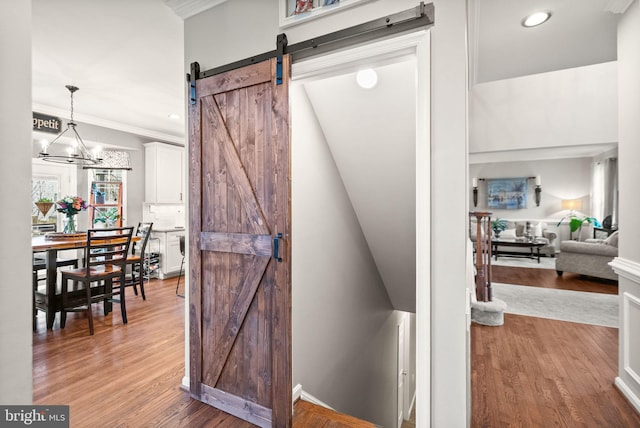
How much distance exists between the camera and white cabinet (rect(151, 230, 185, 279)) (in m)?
5.53

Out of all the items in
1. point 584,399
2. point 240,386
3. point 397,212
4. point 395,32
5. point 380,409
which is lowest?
point 380,409

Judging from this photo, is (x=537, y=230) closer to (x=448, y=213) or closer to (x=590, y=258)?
(x=590, y=258)

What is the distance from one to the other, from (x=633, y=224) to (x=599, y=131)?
4.96m

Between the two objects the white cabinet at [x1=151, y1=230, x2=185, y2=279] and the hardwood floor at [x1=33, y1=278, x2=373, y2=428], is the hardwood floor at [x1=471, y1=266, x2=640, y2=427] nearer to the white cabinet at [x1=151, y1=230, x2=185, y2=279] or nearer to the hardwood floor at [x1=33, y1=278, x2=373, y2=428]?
the hardwood floor at [x1=33, y1=278, x2=373, y2=428]

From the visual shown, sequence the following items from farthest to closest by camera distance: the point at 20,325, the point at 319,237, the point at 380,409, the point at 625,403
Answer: the point at 380,409
the point at 319,237
the point at 625,403
the point at 20,325

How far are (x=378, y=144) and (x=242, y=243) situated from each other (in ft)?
4.65

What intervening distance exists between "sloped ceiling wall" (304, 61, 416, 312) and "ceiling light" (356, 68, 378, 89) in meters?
0.03

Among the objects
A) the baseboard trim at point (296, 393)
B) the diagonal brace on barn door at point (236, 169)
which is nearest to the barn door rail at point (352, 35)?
the diagonal brace on barn door at point (236, 169)

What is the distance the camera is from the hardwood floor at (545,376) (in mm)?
1982

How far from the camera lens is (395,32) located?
4.99 feet

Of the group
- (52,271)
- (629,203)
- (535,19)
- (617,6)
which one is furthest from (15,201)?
(52,271)

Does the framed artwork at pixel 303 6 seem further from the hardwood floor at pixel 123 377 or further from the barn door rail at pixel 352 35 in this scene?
the hardwood floor at pixel 123 377

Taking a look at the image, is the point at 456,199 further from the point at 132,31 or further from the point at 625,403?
the point at 132,31

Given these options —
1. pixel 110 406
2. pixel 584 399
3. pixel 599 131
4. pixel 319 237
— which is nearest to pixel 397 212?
pixel 319 237
